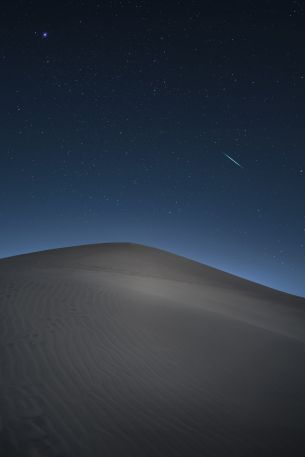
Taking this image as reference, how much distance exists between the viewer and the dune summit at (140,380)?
3387 mm

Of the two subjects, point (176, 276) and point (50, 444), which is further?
point (176, 276)

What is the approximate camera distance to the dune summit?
339 centimetres

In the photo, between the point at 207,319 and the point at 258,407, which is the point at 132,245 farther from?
the point at 258,407

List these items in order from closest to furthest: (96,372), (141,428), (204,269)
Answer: (141,428) < (96,372) < (204,269)

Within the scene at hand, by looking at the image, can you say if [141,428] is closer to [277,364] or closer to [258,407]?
[258,407]

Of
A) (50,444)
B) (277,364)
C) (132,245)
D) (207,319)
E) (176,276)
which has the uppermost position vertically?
(132,245)

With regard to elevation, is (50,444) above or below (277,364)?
below

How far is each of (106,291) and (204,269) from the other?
15239 mm

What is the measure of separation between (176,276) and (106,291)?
989 cm

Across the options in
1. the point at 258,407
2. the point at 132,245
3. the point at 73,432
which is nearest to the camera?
the point at 73,432

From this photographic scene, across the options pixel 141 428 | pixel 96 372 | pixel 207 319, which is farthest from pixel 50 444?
pixel 207 319

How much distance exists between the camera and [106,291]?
421 inches

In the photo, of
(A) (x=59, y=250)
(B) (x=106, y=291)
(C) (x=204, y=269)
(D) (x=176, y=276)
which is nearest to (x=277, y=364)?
(B) (x=106, y=291)

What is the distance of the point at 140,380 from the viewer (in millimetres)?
4828
